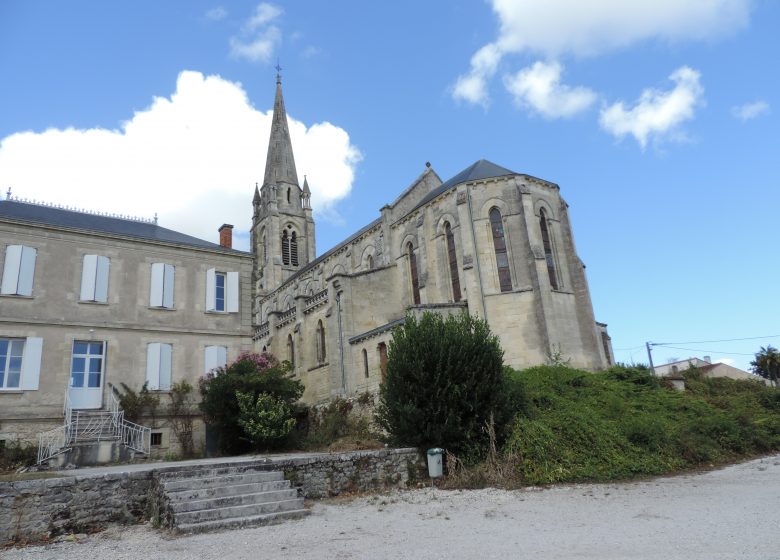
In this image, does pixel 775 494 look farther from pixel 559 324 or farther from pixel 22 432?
pixel 22 432

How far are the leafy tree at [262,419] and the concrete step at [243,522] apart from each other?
8181mm

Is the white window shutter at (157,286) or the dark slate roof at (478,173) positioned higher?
the dark slate roof at (478,173)

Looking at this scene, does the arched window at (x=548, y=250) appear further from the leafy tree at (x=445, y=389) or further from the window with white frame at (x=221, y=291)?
the window with white frame at (x=221, y=291)

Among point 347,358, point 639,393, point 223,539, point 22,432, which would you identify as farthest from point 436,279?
point 223,539

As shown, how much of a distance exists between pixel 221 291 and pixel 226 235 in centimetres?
330

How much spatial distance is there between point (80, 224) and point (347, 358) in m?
11.5

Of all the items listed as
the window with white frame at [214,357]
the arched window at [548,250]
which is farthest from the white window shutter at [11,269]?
the arched window at [548,250]

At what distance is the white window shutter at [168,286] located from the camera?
17531mm

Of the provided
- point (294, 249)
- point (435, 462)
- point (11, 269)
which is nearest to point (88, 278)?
point (11, 269)

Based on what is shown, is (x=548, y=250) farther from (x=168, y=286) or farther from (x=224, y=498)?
(x=224, y=498)

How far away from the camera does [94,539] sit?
7164 mm

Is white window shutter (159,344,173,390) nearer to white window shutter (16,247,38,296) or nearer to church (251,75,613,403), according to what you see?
white window shutter (16,247,38,296)

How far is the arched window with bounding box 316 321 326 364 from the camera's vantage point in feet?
84.8

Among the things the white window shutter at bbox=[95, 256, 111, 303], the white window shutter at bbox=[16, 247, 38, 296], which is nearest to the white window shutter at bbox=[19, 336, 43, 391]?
the white window shutter at bbox=[16, 247, 38, 296]
